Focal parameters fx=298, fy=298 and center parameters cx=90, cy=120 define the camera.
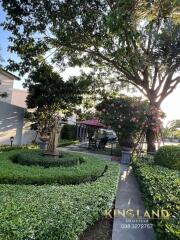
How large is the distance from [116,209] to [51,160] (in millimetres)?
3098

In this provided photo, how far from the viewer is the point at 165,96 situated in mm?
18438

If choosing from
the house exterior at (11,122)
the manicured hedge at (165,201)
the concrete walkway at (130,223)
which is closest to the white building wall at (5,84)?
the house exterior at (11,122)

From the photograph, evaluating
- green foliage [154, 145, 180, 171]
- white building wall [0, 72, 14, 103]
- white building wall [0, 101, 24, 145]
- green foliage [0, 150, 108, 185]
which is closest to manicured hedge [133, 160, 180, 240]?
green foliage [0, 150, 108, 185]

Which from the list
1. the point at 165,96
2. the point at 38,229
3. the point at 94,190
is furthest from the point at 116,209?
the point at 165,96

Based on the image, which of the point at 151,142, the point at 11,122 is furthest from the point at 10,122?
the point at 151,142

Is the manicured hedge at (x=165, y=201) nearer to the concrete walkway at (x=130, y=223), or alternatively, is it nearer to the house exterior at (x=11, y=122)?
the concrete walkway at (x=130, y=223)

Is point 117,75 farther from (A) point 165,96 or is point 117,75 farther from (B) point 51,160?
(B) point 51,160

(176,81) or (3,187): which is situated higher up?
(176,81)

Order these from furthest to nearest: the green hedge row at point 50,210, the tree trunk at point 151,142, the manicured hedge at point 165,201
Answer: the tree trunk at point 151,142 → the manicured hedge at point 165,201 → the green hedge row at point 50,210

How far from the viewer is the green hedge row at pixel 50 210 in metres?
3.65

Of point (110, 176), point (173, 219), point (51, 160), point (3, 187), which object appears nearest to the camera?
point (173, 219)

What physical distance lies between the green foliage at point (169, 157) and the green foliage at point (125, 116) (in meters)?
5.58

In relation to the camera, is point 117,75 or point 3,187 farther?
point 117,75

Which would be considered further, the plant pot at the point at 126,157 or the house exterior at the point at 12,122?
the house exterior at the point at 12,122
